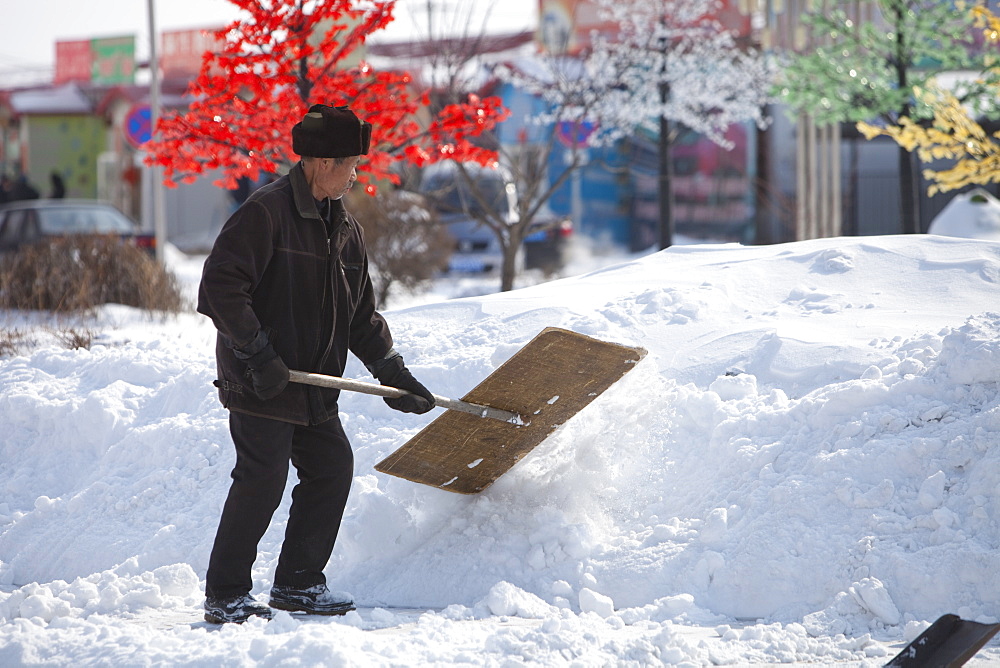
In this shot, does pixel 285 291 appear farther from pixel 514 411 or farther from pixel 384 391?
pixel 514 411

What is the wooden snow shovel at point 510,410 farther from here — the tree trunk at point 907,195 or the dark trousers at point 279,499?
the tree trunk at point 907,195

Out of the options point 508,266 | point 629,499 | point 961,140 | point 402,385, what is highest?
point 961,140

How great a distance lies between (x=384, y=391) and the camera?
3197 millimetres

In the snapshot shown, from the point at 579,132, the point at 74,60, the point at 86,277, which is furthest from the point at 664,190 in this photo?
the point at 74,60

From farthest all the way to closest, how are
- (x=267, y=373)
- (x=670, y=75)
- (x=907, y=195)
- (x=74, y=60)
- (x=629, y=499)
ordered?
(x=74, y=60), (x=670, y=75), (x=907, y=195), (x=629, y=499), (x=267, y=373)

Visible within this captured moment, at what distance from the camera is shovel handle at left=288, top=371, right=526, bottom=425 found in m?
2.96

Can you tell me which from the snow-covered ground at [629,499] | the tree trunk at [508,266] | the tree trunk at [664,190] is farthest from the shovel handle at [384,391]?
the tree trunk at [664,190]

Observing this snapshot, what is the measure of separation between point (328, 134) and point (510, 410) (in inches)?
45.6

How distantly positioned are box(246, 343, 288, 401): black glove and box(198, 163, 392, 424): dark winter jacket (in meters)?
0.04

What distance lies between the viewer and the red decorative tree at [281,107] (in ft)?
20.6

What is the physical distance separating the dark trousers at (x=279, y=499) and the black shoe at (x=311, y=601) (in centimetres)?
3

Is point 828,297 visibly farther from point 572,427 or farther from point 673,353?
point 572,427

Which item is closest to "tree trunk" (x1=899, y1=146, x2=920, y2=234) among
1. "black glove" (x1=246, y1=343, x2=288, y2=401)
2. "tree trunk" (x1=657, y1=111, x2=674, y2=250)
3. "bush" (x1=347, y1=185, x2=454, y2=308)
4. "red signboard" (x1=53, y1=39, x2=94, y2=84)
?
"tree trunk" (x1=657, y1=111, x2=674, y2=250)

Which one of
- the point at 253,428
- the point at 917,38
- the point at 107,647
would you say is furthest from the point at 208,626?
the point at 917,38
